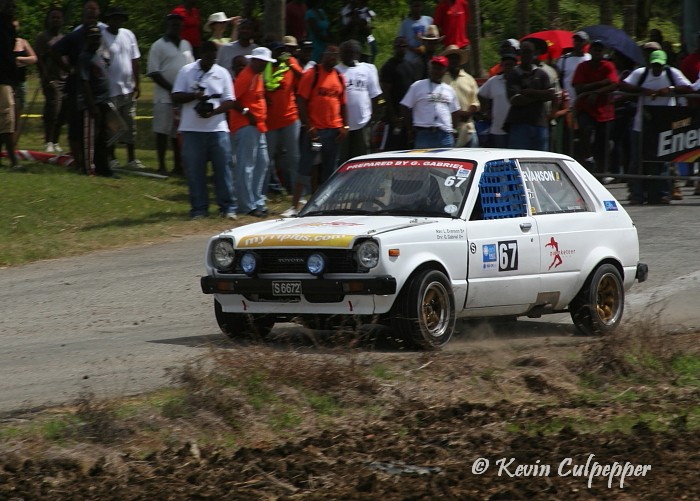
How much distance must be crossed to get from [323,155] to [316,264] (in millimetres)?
7688

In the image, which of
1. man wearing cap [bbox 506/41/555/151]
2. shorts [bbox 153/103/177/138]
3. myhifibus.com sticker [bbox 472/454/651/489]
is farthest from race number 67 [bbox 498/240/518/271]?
shorts [bbox 153/103/177/138]

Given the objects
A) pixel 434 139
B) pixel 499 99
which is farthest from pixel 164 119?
pixel 499 99

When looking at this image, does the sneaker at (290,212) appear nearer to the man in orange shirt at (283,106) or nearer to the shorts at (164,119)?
the man in orange shirt at (283,106)

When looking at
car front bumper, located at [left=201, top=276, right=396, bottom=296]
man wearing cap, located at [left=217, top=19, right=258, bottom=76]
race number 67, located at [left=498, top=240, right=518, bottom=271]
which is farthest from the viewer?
man wearing cap, located at [left=217, top=19, right=258, bottom=76]

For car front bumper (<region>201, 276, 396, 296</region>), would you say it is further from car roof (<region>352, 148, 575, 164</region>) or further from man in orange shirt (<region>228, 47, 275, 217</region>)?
man in orange shirt (<region>228, 47, 275, 217</region>)

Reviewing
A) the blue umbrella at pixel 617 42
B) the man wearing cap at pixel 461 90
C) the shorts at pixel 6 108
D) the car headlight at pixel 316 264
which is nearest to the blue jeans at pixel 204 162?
the shorts at pixel 6 108

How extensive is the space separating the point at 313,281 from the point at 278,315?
1.49 feet

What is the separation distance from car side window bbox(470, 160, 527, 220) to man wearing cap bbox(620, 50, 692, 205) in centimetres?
897

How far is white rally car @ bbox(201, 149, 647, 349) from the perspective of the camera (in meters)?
9.20

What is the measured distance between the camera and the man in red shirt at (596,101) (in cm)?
1931

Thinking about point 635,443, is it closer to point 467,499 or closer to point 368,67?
point 467,499

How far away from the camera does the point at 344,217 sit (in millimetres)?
9961

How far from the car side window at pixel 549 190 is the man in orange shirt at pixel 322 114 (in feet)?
19.8

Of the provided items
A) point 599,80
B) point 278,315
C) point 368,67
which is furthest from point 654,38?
point 278,315
